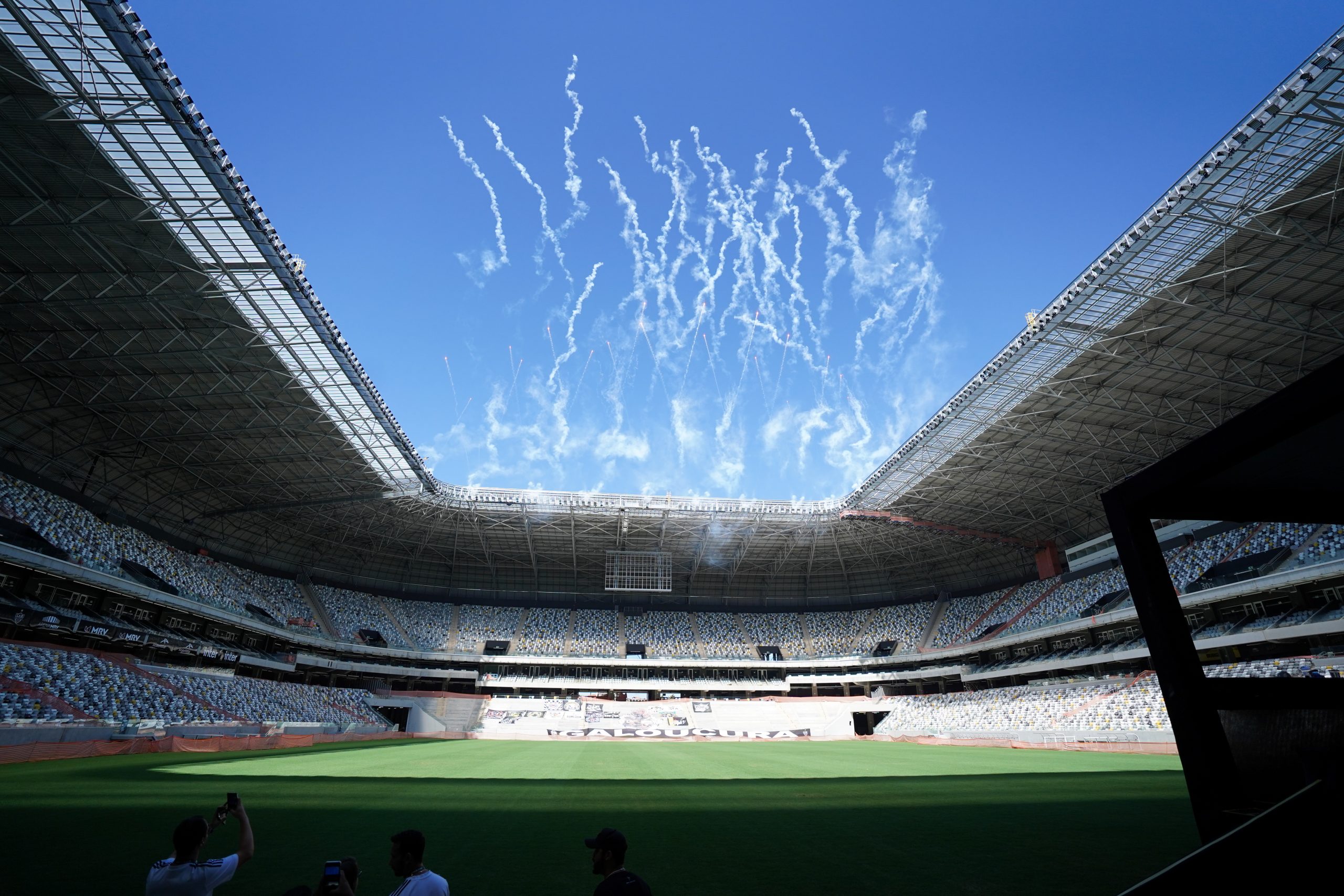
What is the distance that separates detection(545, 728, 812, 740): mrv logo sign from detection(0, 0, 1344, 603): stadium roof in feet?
50.9

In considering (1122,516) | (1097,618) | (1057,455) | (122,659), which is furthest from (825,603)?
(1122,516)

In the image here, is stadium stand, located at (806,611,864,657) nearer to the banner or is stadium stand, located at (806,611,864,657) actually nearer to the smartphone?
the banner

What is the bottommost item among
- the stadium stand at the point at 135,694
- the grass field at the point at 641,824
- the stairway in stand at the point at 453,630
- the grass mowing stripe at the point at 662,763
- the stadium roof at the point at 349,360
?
the grass field at the point at 641,824

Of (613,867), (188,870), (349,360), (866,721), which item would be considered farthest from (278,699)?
(866,721)

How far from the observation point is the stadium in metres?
8.92

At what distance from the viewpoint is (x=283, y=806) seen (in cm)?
1408

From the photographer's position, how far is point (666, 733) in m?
55.1

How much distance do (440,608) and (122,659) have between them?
33098 millimetres

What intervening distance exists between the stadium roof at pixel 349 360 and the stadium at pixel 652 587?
0.69 ft

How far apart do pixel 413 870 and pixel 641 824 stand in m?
9.43

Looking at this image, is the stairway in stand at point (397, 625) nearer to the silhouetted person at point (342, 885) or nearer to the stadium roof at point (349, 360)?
the stadium roof at point (349, 360)

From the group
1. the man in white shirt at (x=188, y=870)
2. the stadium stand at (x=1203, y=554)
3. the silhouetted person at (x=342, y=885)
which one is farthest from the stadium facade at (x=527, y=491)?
the silhouetted person at (x=342, y=885)

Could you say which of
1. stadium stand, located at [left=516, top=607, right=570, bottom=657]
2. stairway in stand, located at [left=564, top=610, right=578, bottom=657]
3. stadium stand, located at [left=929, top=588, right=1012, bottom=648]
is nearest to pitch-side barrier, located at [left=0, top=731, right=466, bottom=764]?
stadium stand, located at [left=516, top=607, right=570, bottom=657]

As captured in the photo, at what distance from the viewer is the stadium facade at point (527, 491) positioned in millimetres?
21844
